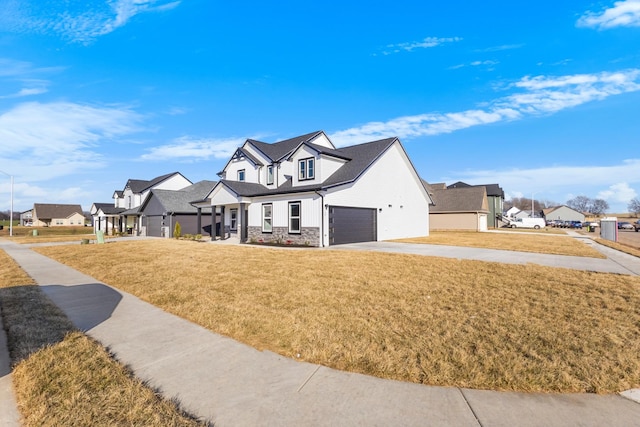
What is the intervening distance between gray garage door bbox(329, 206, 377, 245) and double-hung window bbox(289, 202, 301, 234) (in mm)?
2064

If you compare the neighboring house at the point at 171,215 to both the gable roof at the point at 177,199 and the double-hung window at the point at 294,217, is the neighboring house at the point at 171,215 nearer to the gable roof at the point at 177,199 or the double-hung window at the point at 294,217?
the gable roof at the point at 177,199

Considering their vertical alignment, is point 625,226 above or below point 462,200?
below

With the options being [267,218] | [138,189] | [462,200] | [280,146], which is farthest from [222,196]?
[462,200]

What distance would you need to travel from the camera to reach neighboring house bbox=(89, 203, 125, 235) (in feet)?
127

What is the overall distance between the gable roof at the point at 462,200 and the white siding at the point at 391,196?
505 inches

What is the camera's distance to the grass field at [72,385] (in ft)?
8.55

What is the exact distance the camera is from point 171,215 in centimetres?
2759

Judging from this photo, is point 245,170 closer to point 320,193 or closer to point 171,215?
point 171,215

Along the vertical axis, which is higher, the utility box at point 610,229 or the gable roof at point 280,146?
the gable roof at point 280,146

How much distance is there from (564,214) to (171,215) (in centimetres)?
11056

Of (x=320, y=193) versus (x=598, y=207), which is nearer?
(x=320, y=193)

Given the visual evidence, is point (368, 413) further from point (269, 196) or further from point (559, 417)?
point (269, 196)

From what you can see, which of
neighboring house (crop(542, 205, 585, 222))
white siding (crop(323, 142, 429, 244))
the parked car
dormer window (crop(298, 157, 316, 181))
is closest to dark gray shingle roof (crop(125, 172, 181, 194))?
dormer window (crop(298, 157, 316, 181))

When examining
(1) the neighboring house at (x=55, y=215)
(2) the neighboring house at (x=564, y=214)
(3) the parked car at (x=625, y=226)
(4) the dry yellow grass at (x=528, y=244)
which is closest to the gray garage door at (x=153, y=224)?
(4) the dry yellow grass at (x=528, y=244)
